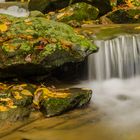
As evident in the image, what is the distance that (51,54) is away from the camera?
7.12 metres

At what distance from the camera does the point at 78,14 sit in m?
12.2

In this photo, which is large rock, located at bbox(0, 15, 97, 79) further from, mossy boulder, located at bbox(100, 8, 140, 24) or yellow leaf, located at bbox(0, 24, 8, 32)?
mossy boulder, located at bbox(100, 8, 140, 24)

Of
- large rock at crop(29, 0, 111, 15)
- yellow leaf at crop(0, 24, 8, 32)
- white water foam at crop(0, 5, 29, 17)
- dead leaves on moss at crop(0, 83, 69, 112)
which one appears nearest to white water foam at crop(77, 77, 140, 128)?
dead leaves on moss at crop(0, 83, 69, 112)

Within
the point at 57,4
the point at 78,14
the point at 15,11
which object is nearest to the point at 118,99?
the point at 78,14

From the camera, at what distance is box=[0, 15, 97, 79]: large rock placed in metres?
7.00

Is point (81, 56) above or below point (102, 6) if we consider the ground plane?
below

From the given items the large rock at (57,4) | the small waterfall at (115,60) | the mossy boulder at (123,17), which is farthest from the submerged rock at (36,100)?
the large rock at (57,4)

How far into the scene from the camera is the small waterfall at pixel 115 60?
8523 mm

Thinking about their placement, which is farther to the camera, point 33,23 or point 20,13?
point 20,13

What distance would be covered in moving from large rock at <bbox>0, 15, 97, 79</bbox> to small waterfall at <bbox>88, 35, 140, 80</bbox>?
108cm

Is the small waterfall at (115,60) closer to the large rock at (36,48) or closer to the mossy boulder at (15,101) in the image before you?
the large rock at (36,48)

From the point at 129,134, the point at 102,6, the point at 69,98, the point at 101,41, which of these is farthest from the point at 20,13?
the point at 129,134

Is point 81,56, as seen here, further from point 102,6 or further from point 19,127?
point 102,6

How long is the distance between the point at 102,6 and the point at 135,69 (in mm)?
5081
